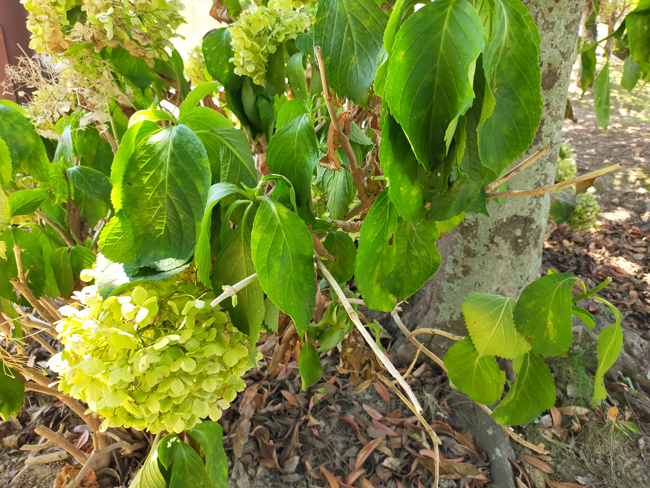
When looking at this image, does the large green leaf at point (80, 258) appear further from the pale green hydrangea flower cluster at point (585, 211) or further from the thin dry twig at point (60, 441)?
the pale green hydrangea flower cluster at point (585, 211)

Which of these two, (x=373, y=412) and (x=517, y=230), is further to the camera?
(x=373, y=412)

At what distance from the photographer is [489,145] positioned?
1.21 feet

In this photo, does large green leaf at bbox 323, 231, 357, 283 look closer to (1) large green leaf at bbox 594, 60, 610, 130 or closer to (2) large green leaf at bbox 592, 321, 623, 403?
(2) large green leaf at bbox 592, 321, 623, 403

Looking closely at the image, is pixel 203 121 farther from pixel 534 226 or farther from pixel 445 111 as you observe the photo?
pixel 534 226

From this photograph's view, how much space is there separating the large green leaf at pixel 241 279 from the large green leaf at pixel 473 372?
0.40 meters

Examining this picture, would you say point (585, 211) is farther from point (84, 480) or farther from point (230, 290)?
point (84, 480)

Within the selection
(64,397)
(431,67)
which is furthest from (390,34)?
(64,397)

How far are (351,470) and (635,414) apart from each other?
106 cm

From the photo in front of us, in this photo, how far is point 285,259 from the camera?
0.44 meters

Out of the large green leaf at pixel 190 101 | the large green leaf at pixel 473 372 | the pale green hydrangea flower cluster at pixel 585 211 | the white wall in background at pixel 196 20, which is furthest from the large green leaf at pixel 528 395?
the white wall in background at pixel 196 20

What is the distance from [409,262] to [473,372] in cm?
33

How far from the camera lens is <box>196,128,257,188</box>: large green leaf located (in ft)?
1.86

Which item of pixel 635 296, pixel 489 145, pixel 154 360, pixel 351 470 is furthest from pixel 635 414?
pixel 154 360

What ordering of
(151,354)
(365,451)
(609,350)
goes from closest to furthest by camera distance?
(151,354), (609,350), (365,451)
